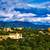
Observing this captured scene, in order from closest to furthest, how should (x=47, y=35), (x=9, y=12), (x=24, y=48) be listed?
(x=24, y=48) < (x=47, y=35) < (x=9, y=12)

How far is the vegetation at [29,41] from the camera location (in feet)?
16.1

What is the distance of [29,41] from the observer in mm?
5117

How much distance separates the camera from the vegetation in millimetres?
4909

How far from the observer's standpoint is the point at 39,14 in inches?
231

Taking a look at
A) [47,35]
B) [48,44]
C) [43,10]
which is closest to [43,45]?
[48,44]

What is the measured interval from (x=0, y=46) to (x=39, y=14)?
6.12ft

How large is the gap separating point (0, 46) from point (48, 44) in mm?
1458

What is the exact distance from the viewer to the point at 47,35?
214 inches

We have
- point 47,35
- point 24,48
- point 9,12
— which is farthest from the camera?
point 9,12

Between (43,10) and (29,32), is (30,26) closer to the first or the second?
(29,32)

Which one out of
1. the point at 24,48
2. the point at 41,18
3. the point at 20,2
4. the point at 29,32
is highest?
the point at 20,2

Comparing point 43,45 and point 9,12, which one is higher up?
point 9,12

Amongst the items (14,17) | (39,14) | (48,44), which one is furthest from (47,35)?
(14,17)

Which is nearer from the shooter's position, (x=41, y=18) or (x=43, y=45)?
(x=43, y=45)
